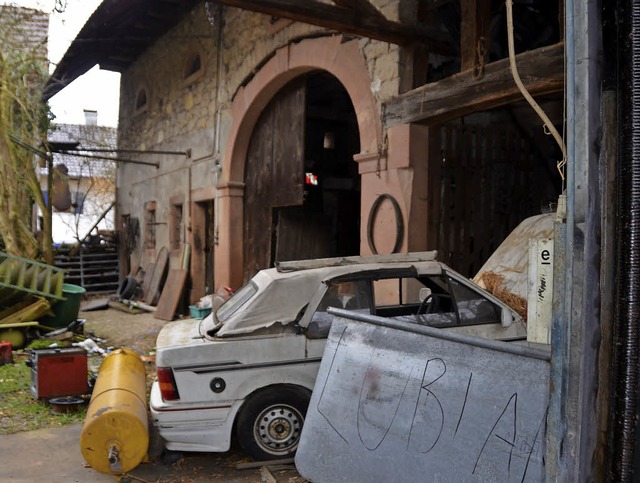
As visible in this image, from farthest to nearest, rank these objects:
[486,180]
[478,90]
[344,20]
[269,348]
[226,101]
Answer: [226,101]
[486,180]
[344,20]
[478,90]
[269,348]

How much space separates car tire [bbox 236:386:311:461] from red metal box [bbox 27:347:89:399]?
2450mm

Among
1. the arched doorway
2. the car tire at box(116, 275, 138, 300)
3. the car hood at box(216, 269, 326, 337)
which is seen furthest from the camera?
the car tire at box(116, 275, 138, 300)

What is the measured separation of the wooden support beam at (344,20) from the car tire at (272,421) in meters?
3.32

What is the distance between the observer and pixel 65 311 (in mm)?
9828

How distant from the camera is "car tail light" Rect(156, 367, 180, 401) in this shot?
14.3 feet

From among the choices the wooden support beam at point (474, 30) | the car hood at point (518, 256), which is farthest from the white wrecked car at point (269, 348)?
the wooden support beam at point (474, 30)

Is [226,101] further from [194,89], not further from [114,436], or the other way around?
[114,436]

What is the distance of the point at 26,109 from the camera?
12.0 metres

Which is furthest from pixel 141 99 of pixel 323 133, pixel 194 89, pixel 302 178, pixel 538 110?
pixel 538 110

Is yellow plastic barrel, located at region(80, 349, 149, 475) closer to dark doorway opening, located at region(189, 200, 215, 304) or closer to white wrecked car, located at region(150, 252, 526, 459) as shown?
white wrecked car, located at region(150, 252, 526, 459)

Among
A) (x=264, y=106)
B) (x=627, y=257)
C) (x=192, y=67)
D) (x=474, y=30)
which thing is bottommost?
(x=627, y=257)

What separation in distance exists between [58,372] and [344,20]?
15.2 feet

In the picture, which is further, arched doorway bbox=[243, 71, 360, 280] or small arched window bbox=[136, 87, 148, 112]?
small arched window bbox=[136, 87, 148, 112]

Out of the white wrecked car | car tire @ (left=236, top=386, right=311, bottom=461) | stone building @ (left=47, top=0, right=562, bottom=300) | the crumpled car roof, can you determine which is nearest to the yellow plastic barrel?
the white wrecked car
